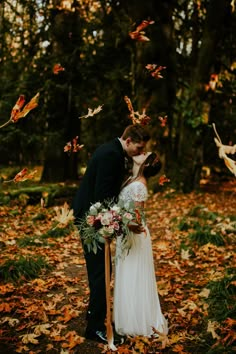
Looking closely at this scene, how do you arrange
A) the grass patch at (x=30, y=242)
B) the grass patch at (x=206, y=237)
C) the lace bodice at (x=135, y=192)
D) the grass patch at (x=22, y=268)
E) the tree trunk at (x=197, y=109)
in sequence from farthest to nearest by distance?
the tree trunk at (x=197, y=109)
the grass patch at (x=206, y=237)
the grass patch at (x=30, y=242)
the grass patch at (x=22, y=268)
the lace bodice at (x=135, y=192)

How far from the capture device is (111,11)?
14703 mm

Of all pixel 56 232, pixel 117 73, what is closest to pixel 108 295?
pixel 56 232

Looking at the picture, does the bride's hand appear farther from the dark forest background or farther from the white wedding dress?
the dark forest background

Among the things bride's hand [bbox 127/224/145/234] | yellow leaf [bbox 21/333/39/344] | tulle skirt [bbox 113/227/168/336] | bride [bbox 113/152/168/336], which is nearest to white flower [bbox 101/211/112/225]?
bride's hand [bbox 127/224/145/234]

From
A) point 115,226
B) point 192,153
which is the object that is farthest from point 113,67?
point 115,226

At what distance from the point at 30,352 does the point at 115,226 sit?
1.58 meters

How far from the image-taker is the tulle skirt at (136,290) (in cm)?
423

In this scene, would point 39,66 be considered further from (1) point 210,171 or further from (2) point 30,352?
(2) point 30,352

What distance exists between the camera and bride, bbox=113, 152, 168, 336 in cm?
421

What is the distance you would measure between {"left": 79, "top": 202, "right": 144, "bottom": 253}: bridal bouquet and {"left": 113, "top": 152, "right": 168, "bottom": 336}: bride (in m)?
0.44

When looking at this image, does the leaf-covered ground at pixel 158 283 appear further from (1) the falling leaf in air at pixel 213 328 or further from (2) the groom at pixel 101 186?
(2) the groom at pixel 101 186

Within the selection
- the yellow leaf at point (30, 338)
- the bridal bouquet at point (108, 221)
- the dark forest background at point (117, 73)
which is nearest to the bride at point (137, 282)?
the bridal bouquet at point (108, 221)

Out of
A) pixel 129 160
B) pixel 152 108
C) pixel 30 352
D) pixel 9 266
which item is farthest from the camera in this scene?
pixel 152 108

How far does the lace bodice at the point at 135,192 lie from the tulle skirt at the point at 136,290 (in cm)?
43
